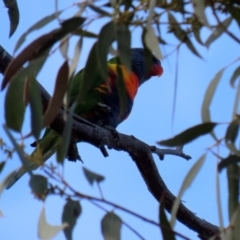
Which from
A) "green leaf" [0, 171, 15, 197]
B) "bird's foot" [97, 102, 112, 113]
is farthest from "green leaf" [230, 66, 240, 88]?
"bird's foot" [97, 102, 112, 113]

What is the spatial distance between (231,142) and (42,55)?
25 centimetres

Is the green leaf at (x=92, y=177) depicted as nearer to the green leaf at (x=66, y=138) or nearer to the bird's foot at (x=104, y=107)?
the green leaf at (x=66, y=138)

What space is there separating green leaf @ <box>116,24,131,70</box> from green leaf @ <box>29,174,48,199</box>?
0.17 meters

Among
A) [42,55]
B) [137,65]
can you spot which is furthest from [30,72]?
[137,65]

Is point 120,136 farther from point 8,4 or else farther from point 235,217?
point 235,217

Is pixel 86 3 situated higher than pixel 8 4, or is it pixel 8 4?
pixel 8 4

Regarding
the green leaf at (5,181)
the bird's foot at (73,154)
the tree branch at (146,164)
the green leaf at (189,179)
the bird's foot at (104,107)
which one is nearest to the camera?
the green leaf at (189,179)

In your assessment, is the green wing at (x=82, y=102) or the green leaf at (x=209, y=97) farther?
the green wing at (x=82, y=102)

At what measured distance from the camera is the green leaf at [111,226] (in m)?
0.80

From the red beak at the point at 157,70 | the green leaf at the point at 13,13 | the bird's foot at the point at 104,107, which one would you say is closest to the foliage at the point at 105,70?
the green leaf at the point at 13,13

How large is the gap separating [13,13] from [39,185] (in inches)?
23.5

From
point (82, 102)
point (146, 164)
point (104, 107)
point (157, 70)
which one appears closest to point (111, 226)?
point (146, 164)

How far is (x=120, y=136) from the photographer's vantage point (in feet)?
4.92

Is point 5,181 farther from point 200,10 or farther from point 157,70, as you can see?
point 157,70
